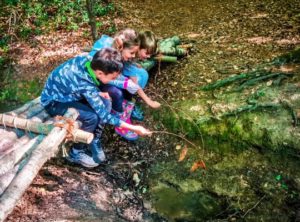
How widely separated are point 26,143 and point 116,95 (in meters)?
1.21

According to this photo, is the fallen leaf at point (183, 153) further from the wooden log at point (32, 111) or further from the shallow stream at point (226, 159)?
the wooden log at point (32, 111)

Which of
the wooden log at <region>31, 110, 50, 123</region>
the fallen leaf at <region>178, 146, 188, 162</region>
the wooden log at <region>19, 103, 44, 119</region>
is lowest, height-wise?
the fallen leaf at <region>178, 146, 188, 162</region>

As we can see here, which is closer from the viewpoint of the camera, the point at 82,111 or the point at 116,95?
the point at 82,111

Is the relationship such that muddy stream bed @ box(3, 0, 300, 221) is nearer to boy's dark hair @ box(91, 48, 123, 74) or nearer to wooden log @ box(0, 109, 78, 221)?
wooden log @ box(0, 109, 78, 221)

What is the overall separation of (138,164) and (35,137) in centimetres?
136

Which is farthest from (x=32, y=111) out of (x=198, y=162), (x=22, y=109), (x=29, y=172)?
(x=198, y=162)

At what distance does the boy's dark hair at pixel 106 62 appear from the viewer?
126 inches

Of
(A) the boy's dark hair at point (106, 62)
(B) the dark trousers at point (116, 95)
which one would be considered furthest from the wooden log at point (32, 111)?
(A) the boy's dark hair at point (106, 62)

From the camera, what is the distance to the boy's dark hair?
3189 millimetres

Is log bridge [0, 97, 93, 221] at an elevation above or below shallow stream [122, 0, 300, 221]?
above

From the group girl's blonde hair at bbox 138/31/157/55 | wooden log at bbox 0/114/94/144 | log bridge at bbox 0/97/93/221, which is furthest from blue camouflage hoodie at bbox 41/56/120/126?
girl's blonde hair at bbox 138/31/157/55

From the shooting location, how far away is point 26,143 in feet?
11.3

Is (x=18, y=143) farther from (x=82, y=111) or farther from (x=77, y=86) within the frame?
(x=77, y=86)

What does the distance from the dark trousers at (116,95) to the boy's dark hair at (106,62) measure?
0.87 m
